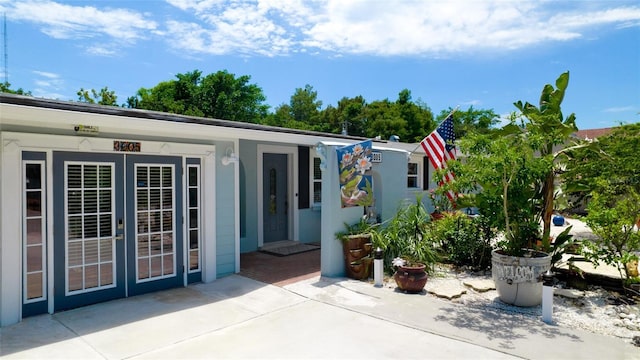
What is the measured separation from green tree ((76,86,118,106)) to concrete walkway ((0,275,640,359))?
27.3 m

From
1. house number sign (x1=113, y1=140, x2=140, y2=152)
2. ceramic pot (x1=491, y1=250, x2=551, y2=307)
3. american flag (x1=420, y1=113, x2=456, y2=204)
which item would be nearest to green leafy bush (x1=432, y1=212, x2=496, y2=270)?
ceramic pot (x1=491, y1=250, x2=551, y2=307)

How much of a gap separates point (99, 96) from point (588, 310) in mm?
31975

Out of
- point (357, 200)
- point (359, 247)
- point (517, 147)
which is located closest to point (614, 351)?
point (517, 147)

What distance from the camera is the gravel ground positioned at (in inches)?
195

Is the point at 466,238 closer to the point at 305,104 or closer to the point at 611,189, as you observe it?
the point at 611,189

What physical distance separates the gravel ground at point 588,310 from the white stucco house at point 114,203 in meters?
2.56

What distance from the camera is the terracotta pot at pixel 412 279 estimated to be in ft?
20.6

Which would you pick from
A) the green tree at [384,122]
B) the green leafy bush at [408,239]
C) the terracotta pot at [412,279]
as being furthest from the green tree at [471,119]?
the terracotta pot at [412,279]

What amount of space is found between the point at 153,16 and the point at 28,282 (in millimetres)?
5408

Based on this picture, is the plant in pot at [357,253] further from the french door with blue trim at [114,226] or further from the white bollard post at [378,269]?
the french door with blue trim at [114,226]

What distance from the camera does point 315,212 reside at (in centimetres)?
1062

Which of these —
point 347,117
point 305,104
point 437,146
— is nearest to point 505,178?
point 437,146

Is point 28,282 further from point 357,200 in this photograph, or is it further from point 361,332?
point 357,200

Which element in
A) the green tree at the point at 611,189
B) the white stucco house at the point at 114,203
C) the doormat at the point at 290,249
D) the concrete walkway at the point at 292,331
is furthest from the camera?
the doormat at the point at 290,249
